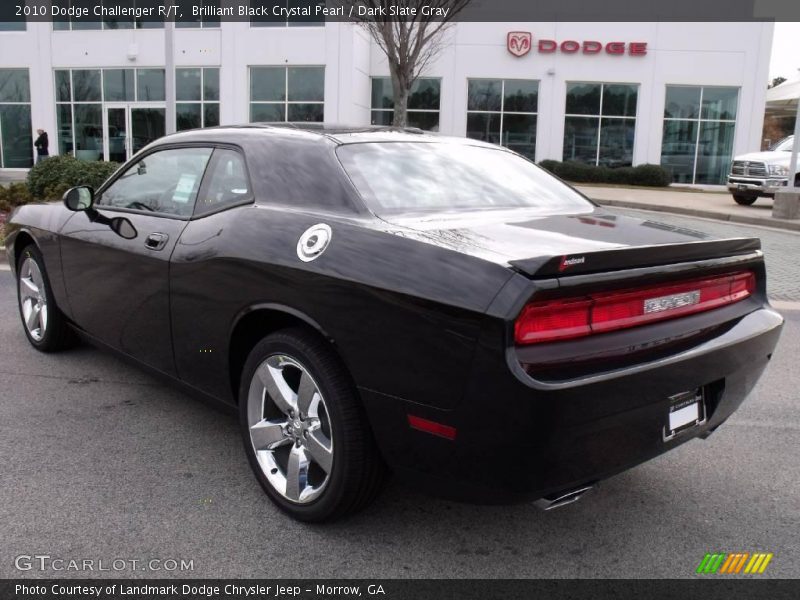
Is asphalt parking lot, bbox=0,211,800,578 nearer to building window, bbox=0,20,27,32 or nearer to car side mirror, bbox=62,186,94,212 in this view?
car side mirror, bbox=62,186,94,212

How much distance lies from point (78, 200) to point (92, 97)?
84.0ft

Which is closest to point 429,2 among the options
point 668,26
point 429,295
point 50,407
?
point 668,26

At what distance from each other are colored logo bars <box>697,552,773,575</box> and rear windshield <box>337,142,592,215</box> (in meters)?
1.61

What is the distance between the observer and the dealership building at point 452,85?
25.9m

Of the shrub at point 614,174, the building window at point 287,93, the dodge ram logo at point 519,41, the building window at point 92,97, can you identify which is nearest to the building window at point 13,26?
the building window at point 92,97

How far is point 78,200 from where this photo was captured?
4266 mm

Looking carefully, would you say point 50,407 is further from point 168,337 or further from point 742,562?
→ point 742,562

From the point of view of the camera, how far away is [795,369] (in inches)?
212

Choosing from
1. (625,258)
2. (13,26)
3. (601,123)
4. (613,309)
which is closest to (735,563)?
(613,309)

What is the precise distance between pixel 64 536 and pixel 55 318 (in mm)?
2418

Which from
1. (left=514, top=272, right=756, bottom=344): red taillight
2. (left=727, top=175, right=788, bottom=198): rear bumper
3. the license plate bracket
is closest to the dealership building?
(left=727, top=175, right=788, bottom=198): rear bumper

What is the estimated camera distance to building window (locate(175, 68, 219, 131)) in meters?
26.1

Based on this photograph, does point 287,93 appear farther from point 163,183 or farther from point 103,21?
point 163,183

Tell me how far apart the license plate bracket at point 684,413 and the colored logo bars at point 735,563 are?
1.66 feet
